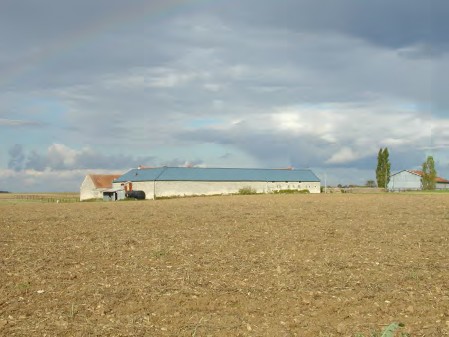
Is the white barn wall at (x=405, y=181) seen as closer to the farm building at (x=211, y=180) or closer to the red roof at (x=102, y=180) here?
the farm building at (x=211, y=180)

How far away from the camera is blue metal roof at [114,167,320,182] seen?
114 metres

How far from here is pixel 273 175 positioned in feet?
428

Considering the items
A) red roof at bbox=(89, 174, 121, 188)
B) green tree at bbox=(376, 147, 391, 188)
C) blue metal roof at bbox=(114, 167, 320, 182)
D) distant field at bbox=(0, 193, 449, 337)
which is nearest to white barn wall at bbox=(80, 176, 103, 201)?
red roof at bbox=(89, 174, 121, 188)

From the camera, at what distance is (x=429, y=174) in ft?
472

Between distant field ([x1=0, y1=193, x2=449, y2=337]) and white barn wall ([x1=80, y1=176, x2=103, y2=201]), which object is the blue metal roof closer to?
white barn wall ([x1=80, y1=176, x2=103, y2=201])

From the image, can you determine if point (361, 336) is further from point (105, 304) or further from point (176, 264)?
point (176, 264)

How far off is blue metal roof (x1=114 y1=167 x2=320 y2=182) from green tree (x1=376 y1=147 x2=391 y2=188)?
29.8m

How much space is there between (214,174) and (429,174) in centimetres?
6146

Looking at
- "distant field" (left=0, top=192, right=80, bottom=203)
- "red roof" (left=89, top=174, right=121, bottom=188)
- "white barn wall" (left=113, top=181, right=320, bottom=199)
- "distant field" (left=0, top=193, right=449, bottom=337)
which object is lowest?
"distant field" (left=0, top=193, right=449, bottom=337)

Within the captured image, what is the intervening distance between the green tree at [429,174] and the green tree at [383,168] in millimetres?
11909

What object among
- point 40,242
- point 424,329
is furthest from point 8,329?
point 40,242

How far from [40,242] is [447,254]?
15765 mm

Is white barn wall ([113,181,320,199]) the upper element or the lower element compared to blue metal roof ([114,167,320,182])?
lower

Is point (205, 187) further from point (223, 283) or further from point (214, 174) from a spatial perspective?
point (223, 283)
